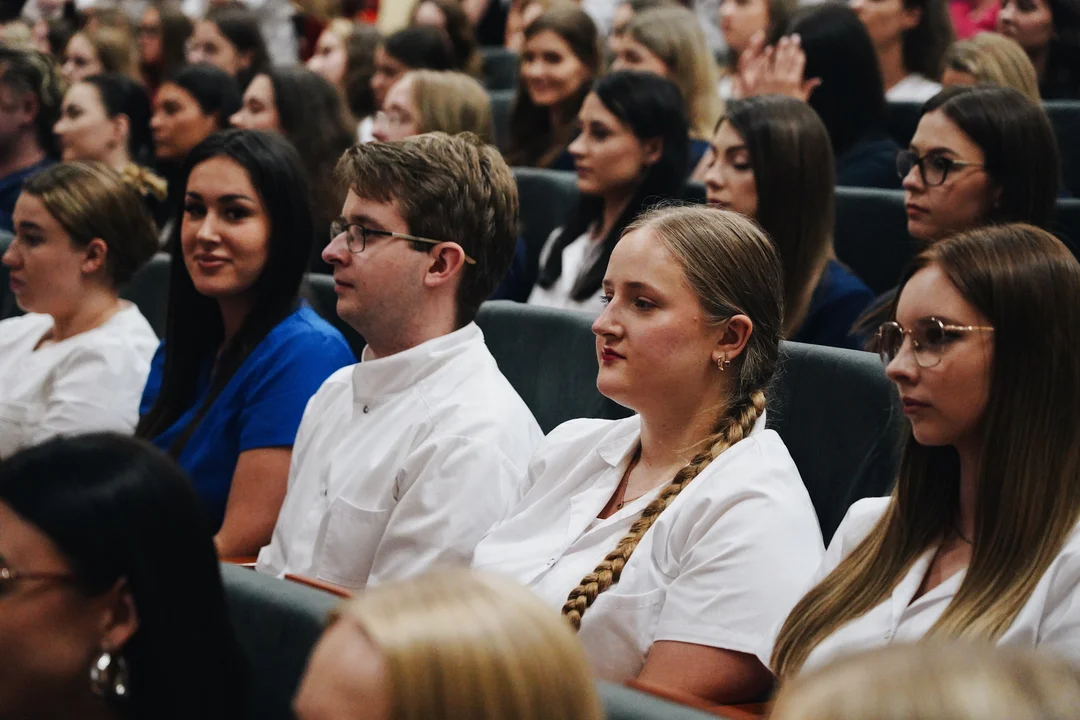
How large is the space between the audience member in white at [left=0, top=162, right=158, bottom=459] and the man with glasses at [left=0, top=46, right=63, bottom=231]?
1.38 metres

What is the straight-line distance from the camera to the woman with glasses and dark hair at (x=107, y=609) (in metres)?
1.05

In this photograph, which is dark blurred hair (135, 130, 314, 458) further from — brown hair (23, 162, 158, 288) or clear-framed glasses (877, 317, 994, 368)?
clear-framed glasses (877, 317, 994, 368)

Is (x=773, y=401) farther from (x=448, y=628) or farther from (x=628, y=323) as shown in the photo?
(x=448, y=628)

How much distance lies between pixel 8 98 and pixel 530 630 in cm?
354

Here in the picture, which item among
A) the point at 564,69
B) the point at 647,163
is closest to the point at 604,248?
the point at 647,163

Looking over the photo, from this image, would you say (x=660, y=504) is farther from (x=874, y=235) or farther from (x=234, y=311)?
(x=874, y=235)

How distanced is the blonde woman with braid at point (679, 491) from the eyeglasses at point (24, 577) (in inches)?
21.5

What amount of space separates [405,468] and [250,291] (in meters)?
0.54

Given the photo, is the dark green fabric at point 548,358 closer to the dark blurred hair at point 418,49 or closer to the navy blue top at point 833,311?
the navy blue top at point 833,311

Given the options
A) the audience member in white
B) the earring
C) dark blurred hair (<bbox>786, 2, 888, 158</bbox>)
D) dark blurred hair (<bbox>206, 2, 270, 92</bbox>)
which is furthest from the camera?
dark blurred hair (<bbox>206, 2, 270, 92</bbox>)

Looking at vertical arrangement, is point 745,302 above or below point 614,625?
above

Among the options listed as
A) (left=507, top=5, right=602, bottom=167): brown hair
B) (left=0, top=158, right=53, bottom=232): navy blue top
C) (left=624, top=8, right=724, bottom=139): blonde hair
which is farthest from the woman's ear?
(left=0, top=158, right=53, bottom=232): navy blue top

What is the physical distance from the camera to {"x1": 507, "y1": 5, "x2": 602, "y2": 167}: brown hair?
3719 millimetres

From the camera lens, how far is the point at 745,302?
1.51 m
